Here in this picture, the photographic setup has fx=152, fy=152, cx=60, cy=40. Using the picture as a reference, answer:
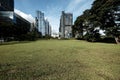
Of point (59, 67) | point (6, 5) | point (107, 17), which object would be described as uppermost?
point (6, 5)

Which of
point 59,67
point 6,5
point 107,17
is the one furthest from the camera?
point 6,5

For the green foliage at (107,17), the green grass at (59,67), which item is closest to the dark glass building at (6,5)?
the green foliage at (107,17)

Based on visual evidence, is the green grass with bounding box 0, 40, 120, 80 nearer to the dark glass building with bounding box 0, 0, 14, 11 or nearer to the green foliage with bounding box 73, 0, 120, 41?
the green foliage with bounding box 73, 0, 120, 41

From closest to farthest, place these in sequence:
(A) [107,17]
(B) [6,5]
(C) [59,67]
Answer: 1. (C) [59,67]
2. (A) [107,17]
3. (B) [6,5]

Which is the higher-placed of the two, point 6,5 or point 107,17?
point 6,5

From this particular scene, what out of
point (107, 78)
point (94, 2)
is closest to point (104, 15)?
point (94, 2)

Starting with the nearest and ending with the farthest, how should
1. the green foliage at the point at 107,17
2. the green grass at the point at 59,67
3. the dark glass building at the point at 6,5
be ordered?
1. the green grass at the point at 59,67
2. the green foliage at the point at 107,17
3. the dark glass building at the point at 6,5

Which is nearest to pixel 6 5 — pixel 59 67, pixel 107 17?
pixel 107 17

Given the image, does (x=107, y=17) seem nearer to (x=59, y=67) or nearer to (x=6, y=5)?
(x=59, y=67)

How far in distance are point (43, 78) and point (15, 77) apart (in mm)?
912

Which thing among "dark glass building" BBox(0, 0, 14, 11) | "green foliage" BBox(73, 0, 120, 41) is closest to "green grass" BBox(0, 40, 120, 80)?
"green foliage" BBox(73, 0, 120, 41)

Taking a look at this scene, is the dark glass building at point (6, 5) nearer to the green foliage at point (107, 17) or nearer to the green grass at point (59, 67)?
the green foliage at point (107, 17)

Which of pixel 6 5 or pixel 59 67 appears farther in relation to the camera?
pixel 6 5

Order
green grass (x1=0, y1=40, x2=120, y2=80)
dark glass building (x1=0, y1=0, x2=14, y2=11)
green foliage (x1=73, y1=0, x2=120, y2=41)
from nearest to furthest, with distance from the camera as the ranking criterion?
green grass (x1=0, y1=40, x2=120, y2=80)
green foliage (x1=73, y1=0, x2=120, y2=41)
dark glass building (x1=0, y1=0, x2=14, y2=11)
